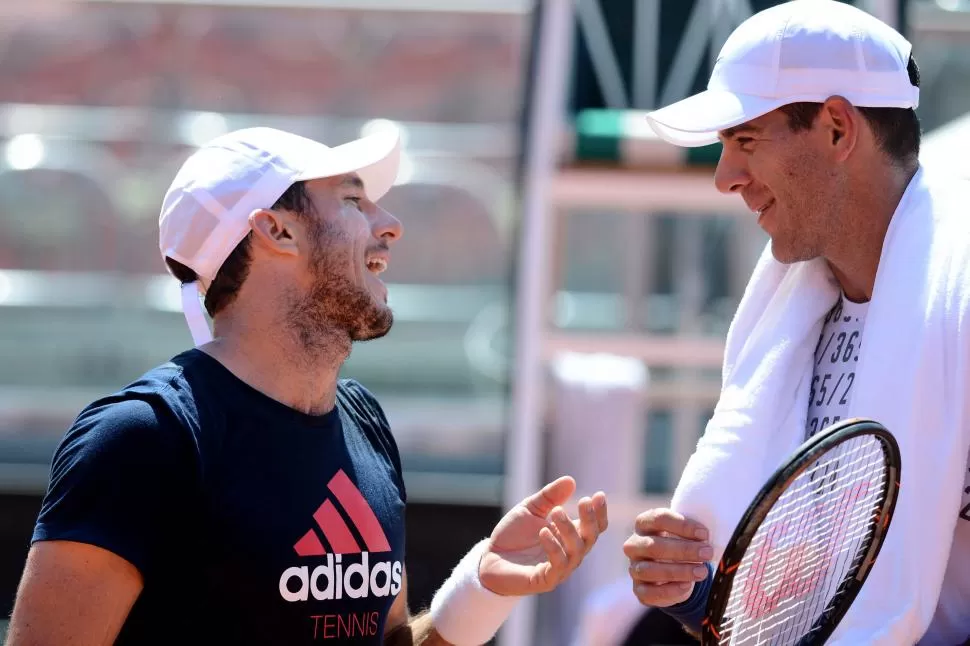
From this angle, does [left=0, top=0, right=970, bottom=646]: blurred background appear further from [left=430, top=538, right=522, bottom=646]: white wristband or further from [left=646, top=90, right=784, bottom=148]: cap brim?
[left=430, top=538, right=522, bottom=646]: white wristband

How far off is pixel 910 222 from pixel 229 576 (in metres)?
1.24

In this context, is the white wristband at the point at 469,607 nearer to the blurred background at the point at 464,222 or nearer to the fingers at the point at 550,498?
the fingers at the point at 550,498

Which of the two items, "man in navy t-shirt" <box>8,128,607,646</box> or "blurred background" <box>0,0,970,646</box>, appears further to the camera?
"blurred background" <box>0,0,970,646</box>

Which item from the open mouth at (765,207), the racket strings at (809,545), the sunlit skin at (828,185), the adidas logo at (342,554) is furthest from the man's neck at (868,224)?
the adidas logo at (342,554)

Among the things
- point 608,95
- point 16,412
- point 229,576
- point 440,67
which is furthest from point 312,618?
point 440,67

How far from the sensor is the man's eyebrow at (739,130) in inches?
89.1

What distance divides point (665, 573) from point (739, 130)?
2.57 ft

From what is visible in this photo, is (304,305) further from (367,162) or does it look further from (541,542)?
(541,542)

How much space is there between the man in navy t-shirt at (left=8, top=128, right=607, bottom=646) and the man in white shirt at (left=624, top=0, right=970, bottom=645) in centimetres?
28

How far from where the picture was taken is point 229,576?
1.97 metres

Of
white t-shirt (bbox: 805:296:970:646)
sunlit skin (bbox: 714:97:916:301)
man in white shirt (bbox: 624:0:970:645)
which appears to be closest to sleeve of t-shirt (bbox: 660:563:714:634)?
man in white shirt (bbox: 624:0:970:645)

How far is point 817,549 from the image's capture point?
81.0 inches

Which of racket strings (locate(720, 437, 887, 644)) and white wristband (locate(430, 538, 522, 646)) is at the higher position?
racket strings (locate(720, 437, 887, 644))

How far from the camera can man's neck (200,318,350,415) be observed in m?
2.18
